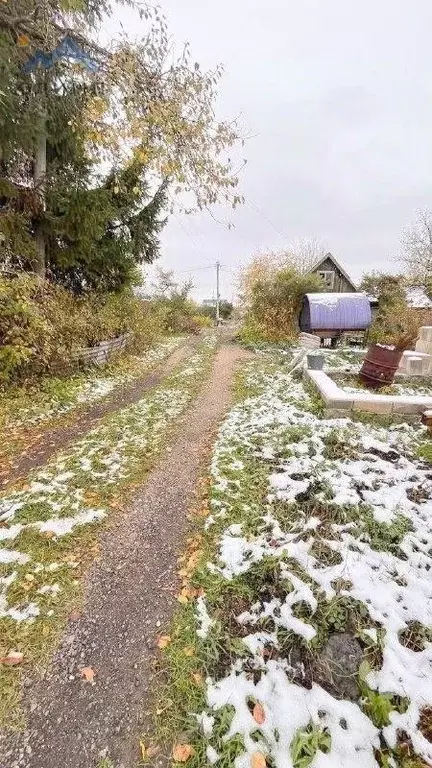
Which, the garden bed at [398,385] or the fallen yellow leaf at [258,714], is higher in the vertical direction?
the garden bed at [398,385]

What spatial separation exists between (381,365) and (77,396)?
684 centimetres

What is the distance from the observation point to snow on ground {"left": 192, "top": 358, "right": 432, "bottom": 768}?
187cm

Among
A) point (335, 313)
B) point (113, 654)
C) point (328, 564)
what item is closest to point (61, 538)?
point (113, 654)

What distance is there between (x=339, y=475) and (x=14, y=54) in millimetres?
7310

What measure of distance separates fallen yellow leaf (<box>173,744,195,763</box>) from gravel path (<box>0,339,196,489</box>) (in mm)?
3334

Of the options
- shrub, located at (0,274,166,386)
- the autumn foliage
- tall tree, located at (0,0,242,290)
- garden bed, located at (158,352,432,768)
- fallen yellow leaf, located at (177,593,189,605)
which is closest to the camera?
garden bed, located at (158,352,432,768)

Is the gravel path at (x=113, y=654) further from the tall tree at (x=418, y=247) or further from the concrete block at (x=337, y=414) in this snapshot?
the tall tree at (x=418, y=247)

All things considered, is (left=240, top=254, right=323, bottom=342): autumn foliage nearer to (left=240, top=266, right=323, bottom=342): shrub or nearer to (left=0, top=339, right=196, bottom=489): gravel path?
(left=240, top=266, right=323, bottom=342): shrub

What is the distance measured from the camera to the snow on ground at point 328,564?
1.87 m

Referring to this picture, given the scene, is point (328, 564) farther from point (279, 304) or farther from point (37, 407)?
point (279, 304)

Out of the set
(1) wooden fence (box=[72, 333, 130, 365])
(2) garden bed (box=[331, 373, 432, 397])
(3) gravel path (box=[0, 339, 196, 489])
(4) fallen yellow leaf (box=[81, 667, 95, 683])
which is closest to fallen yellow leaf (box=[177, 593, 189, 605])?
(4) fallen yellow leaf (box=[81, 667, 95, 683])

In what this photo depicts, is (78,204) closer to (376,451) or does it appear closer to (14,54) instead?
(14,54)

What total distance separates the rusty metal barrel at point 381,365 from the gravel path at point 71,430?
17.4 ft

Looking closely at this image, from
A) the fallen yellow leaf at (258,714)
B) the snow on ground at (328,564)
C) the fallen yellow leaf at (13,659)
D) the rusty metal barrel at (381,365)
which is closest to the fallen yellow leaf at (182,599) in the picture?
the snow on ground at (328,564)
